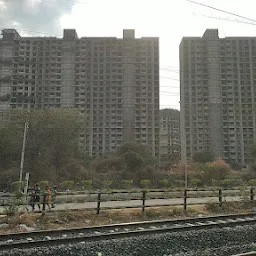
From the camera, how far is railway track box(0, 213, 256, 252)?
8.47 meters

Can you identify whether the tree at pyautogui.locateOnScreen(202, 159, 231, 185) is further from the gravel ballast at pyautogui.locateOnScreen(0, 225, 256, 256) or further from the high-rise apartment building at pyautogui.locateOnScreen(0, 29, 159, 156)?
the high-rise apartment building at pyautogui.locateOnScreen(0, 29, 159, 156)

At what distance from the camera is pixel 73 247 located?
8445mm

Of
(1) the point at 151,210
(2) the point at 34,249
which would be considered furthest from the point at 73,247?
(1) the point at 151,210

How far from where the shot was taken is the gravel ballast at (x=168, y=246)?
809 centimetres

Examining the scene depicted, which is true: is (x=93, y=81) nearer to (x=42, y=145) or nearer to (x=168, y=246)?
(x=42, y=145)

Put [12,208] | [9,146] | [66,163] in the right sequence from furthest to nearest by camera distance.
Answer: [66,163]
[9,146]
[12,208]

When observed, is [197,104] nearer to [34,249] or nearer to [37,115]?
[37,115]

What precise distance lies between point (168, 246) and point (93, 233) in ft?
9.66

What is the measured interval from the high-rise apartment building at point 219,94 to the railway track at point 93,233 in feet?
228

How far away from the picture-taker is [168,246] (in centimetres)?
886

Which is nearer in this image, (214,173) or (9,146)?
(214,173)

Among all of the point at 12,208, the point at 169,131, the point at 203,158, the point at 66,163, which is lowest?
the point at 12,208

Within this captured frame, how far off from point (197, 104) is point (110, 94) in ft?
91.5

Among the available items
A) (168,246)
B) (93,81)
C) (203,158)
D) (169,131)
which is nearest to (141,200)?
(168,246)
